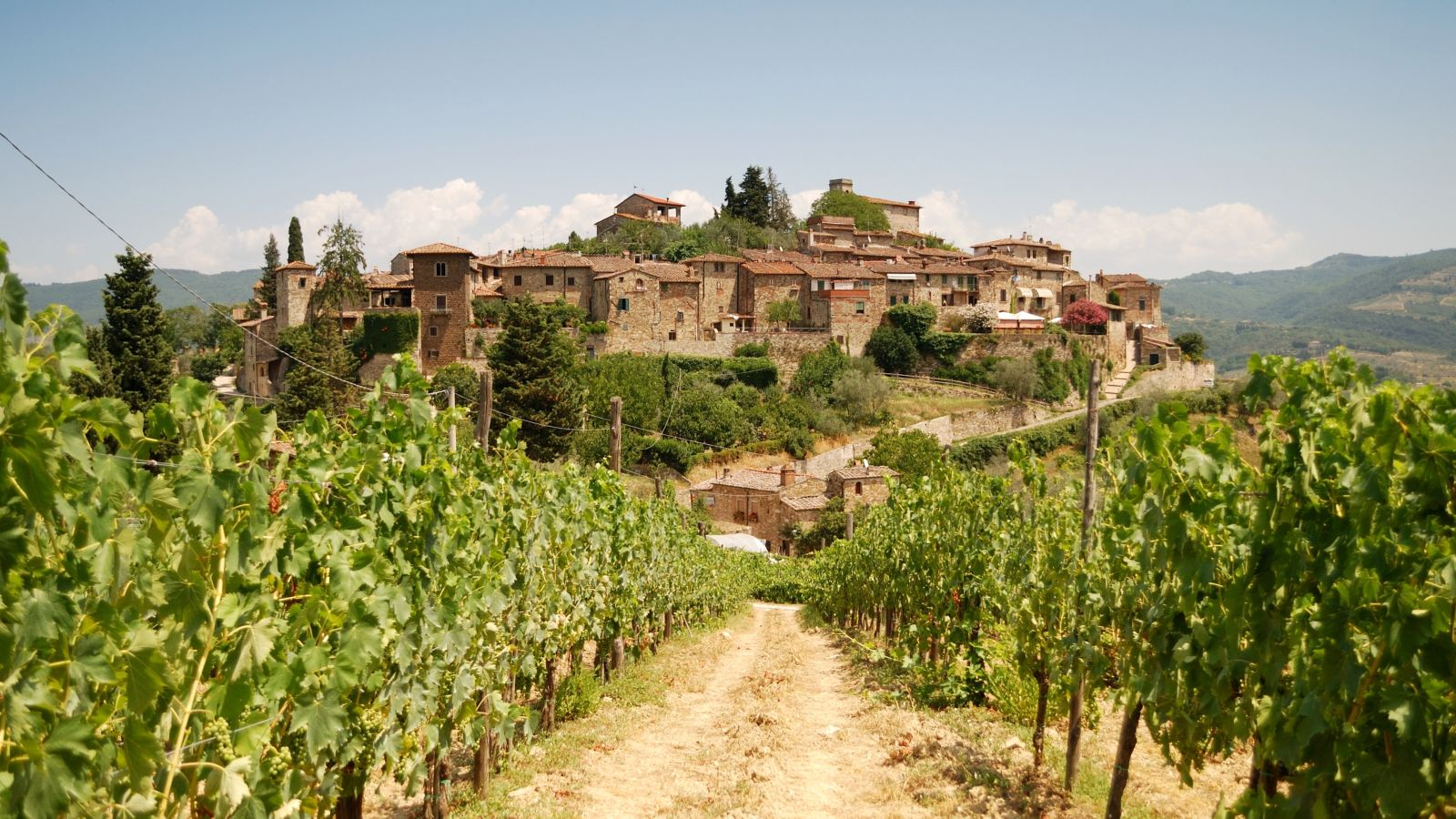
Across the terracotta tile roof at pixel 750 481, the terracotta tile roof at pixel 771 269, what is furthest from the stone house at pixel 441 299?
the terracotta tile roof at pixel 771 269

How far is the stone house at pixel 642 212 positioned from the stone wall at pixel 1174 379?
35.4 metres

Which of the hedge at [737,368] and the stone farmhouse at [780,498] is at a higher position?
the hedge at [737,368]

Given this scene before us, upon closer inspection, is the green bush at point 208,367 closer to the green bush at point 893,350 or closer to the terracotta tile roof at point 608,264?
the terracotta tile roof at point 608,264

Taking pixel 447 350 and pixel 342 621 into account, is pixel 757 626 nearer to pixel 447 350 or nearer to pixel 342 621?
pixel 342 621

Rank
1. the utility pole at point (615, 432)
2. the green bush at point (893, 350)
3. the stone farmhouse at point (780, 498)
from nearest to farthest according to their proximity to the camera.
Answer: the utility pole at point (615, 432) < the stone farmhouse at point (780, 498) < the green bush at point (893, 350)

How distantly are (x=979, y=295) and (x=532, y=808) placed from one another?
59.2 meters

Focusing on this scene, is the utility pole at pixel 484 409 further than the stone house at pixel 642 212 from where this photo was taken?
No

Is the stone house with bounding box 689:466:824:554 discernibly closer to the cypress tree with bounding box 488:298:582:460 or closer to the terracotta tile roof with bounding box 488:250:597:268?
the cypress tree with bounding box 488:298:582:460

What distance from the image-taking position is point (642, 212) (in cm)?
8038

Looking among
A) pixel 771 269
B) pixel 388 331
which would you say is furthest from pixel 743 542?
pixel 771 269

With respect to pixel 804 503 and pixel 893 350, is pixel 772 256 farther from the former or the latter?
pixel 804 503

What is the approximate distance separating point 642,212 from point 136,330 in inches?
2025

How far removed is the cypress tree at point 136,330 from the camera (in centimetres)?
3111

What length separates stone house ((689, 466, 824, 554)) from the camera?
3994cm
